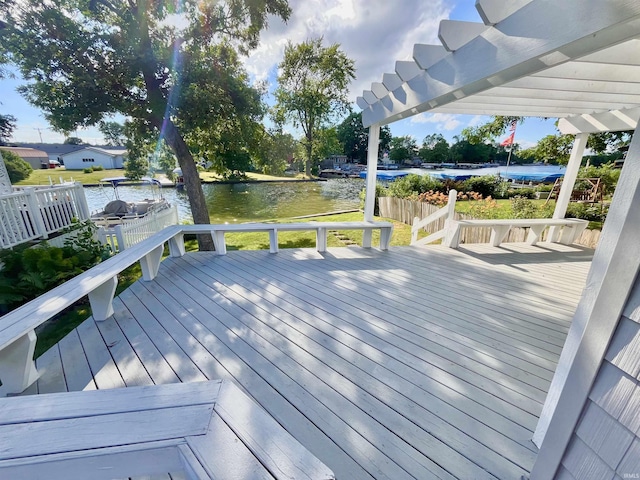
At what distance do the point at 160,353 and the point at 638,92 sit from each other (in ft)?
17.0

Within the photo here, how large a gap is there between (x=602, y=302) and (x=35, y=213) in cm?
680

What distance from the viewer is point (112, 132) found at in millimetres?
5887

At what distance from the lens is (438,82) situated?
231 centimetres

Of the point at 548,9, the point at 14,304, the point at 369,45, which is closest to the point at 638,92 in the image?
the point at 548,9

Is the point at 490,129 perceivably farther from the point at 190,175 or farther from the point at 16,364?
the point at 16,364

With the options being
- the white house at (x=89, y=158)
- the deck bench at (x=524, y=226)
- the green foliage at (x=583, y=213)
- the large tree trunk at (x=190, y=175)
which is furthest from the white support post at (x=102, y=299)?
the white house at (x=89, y=158)

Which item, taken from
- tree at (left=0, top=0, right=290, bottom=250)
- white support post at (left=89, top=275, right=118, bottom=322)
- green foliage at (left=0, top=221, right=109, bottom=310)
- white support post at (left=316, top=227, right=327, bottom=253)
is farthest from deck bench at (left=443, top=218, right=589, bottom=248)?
green foliage at (left=0, top=221, right=109, bottom=310)

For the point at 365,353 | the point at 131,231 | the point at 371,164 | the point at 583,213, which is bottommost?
the point at 365,353

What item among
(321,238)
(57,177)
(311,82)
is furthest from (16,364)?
(57,177)

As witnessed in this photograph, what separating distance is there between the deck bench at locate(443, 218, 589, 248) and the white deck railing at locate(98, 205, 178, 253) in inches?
235

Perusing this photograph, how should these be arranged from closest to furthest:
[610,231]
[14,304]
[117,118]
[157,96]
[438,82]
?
[610,231] → [438,82] → [14,304] → [157,96] → [117,118]

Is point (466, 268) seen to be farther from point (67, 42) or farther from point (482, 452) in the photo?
point (67, 42)

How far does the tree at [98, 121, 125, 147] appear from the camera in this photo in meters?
5.59

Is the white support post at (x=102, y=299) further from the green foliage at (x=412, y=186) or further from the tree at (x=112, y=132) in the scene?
the green foliage at (x=412, y=186)
